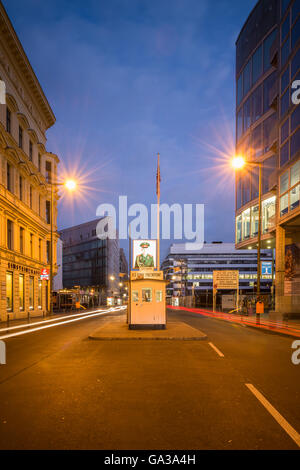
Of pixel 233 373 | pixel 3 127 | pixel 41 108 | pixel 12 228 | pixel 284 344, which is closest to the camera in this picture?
pixel 233 373

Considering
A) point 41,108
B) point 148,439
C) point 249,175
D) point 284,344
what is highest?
point 41,108

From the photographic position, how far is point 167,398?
6.10 m

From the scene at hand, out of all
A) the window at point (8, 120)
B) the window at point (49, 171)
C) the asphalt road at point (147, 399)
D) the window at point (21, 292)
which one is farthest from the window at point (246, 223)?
the asphalt road at point (147, 399)

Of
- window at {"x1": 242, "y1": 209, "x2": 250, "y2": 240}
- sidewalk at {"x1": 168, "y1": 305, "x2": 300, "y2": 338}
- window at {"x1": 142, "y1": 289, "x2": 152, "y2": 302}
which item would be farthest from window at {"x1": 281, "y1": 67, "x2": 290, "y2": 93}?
window at {"x1": 142, "y1": 289, "x2": 152, "y2": 302}

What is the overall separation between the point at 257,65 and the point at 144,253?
2824cm

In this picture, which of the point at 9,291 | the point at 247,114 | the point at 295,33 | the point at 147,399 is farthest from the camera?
the point at 247,114

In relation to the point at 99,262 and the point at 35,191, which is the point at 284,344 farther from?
the point at 99,262

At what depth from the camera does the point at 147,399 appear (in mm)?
6031

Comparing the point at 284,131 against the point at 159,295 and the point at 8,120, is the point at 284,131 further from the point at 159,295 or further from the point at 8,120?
the point at 8,120

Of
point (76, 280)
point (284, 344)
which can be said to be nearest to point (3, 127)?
point (284, 344)

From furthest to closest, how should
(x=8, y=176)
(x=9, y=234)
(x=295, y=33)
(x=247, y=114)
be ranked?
(x=247, y=114)
(x=8, y=176)
(x=9, y=234)
(x=295, y=33)

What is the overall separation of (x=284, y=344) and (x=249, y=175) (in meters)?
27.5

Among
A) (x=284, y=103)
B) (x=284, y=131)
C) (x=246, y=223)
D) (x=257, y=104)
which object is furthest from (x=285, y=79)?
(x=246, y=223)

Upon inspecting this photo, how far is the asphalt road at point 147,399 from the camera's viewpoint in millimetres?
4363
